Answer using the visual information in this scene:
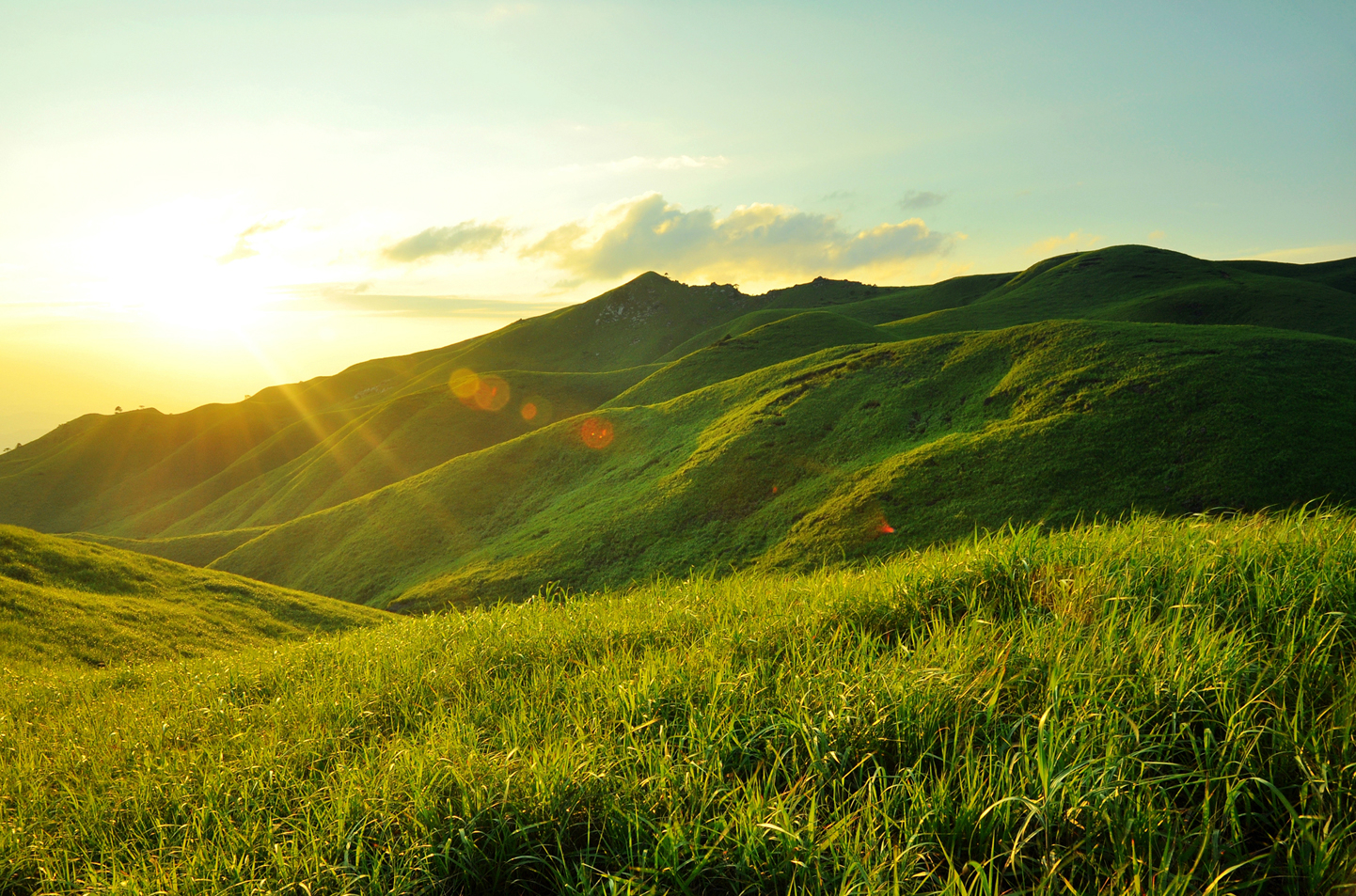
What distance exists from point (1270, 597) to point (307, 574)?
63421 millimetres

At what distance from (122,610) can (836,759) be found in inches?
1304

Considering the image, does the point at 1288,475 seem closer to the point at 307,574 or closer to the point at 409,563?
the point at 409,563

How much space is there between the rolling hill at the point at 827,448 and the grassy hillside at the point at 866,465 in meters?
0.17

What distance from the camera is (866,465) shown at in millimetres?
38938

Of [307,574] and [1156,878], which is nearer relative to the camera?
[1156,878]

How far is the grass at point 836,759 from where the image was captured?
338 cm

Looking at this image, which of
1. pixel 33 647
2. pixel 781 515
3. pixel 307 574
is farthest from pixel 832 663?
pixel 307 574

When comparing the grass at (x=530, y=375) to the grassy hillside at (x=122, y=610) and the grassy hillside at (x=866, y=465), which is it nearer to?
the grassy hillside at (x=866, y=465)

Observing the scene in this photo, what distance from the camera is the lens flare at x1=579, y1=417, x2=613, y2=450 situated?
62156mm

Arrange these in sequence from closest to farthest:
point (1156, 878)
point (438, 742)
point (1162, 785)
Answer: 1. point (1156, 878)
2. point (1162, 785)
3. point (438, 742)

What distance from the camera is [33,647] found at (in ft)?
68.0

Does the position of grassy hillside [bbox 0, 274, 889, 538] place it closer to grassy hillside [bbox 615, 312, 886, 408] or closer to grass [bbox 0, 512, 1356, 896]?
grassy hillside [bbox 615, 312, 886, 408]

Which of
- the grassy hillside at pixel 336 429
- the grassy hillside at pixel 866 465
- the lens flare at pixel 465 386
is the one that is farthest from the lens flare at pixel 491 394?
the grassy hillside at pixel 866 465

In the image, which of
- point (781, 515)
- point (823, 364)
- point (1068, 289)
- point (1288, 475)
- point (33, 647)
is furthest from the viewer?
point (1068, 289)
